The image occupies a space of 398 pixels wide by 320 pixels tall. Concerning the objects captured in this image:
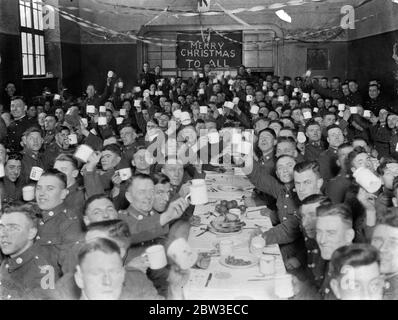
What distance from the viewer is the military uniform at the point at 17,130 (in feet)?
26.0

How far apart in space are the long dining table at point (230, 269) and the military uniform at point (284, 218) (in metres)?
0.15

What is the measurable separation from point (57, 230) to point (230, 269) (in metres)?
1.34

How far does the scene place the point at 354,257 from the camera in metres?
2.35

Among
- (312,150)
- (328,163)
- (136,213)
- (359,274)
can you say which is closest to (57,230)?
(136,213)

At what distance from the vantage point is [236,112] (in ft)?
31.7

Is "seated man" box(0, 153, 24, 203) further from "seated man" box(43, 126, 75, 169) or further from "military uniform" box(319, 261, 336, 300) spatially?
"military uniform" box(319, 261, 336, 300)

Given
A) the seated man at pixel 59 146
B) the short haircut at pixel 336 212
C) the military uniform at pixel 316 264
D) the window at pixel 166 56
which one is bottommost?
the military uniform at pixel 316 264

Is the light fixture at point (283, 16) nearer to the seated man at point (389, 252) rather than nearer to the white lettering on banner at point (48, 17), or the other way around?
the white lettering on banner at point (48, 17)

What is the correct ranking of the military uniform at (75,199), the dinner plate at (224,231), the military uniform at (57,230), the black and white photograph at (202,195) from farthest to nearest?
the military uniform at (75,199) → the dinner plate at (224,231) → the military uniform at (57,230) → the black and white photograph at (202,195)

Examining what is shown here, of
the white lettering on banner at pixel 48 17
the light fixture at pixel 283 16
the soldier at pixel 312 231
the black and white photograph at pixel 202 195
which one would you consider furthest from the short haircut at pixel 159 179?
the light fixture at pixel 283 16

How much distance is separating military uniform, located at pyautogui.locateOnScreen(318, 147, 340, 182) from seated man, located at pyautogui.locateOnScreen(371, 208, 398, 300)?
9.78 feet
